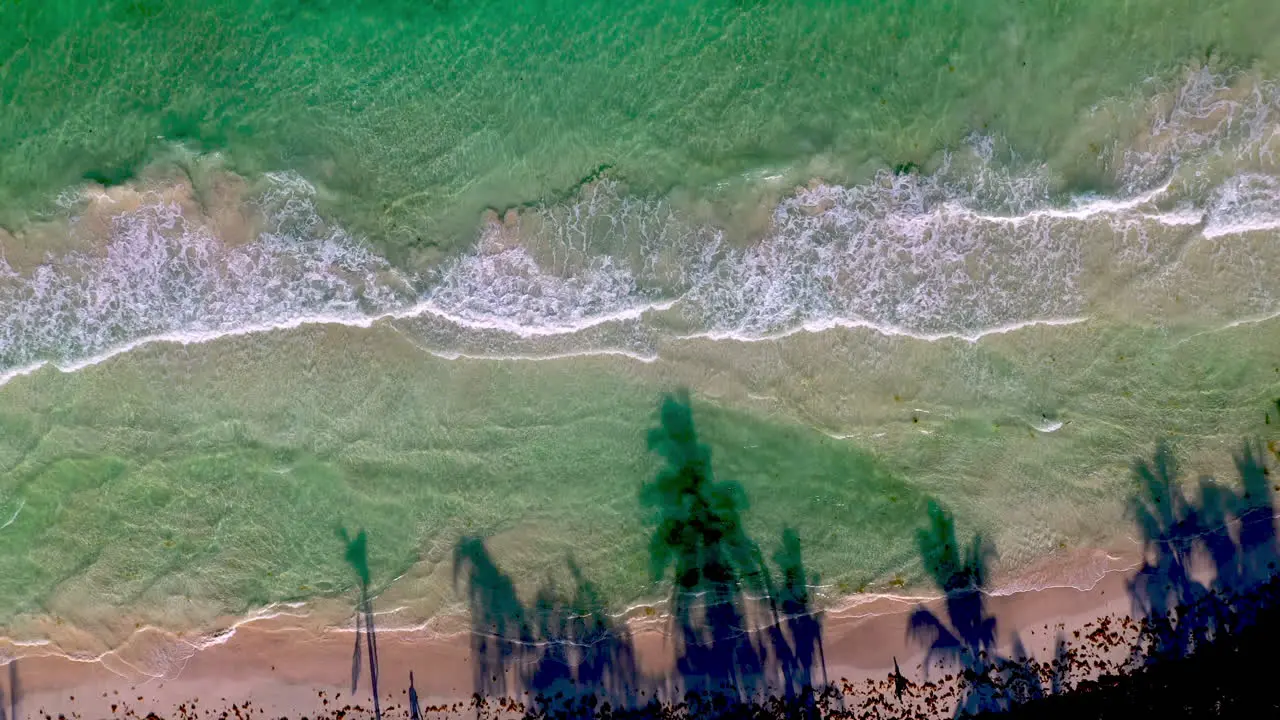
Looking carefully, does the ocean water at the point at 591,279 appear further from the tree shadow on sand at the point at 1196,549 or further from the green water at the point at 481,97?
the tree shadow on sand at the point at 1196,549

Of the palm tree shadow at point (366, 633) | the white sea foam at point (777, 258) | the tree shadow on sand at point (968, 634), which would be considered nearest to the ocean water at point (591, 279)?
the white sea foam at point (777, 258)

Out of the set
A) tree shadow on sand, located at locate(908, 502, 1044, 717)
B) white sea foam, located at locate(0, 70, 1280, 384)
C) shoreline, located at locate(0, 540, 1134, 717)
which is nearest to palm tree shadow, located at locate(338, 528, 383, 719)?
shoreline, located at locate(0, 540, 1134, 717)

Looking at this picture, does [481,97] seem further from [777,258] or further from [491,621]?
[491,621]

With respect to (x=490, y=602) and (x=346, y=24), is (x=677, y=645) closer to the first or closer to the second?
(x=490, y=602)

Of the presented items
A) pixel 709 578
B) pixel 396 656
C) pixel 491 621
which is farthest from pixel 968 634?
pixel 396 656

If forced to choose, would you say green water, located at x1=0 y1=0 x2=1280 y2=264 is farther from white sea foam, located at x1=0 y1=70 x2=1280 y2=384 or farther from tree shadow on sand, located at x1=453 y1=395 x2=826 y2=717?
tree shadow on sand, located at x1=453 y1=395 x2=826 y2=717

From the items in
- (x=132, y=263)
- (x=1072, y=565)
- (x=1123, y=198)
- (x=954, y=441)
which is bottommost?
(x=1072, y=565)

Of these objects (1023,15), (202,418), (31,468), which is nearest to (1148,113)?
(1023,15)
